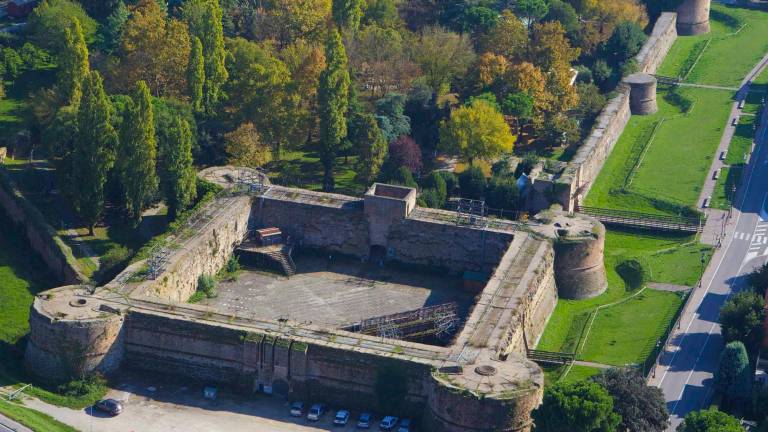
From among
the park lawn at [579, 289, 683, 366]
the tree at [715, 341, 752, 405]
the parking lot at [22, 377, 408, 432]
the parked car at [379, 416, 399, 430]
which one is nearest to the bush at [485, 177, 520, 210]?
the park lawn at [579, 289, 683, 366]

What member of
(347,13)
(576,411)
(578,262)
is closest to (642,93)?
(347,13)

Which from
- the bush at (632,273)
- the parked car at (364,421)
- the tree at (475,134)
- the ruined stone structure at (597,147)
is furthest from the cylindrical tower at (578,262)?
the parked car at (364,421)

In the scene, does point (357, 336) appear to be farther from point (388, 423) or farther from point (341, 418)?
point (388, 423)

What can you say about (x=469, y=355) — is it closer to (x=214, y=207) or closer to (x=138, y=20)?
(x=214, y=207)

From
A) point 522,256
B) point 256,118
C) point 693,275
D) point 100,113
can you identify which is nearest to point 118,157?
point 100,113

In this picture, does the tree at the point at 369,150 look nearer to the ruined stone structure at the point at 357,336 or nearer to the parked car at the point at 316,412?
the ruined stone structure at the point at 357,336

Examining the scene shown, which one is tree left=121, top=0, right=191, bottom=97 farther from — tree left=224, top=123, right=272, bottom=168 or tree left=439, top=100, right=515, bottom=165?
tree left=439, top=100, right=515, bottom=165
